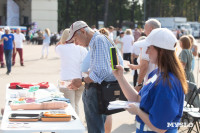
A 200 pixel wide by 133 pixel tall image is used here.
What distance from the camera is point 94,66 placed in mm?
4074

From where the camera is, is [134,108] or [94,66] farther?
[94,66]

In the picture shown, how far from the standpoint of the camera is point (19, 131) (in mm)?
3160

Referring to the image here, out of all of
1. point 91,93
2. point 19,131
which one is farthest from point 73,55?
point 19,131

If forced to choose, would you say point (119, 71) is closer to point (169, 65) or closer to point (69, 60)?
point (169, 65)

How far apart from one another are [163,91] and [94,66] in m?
1.69

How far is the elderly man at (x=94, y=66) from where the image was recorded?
13.2 feet

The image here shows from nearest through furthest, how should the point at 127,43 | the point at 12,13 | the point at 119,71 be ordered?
1. the point at 119,71
2. the point at 127,43
3. the point at 12,13

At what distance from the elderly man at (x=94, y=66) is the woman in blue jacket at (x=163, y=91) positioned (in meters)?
1.38

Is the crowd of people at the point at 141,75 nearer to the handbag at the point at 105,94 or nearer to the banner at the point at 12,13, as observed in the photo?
the handbag at the point at 105,94

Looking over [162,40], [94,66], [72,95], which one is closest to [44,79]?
[72,95]

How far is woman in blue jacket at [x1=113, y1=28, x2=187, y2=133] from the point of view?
246cm

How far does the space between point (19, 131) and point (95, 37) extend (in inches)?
56.1

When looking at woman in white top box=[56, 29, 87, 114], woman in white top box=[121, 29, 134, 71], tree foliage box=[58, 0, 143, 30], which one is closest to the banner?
tree foliage box=[58, 0, 143, 30]

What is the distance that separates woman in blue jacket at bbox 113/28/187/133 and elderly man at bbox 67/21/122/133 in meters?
1.38
